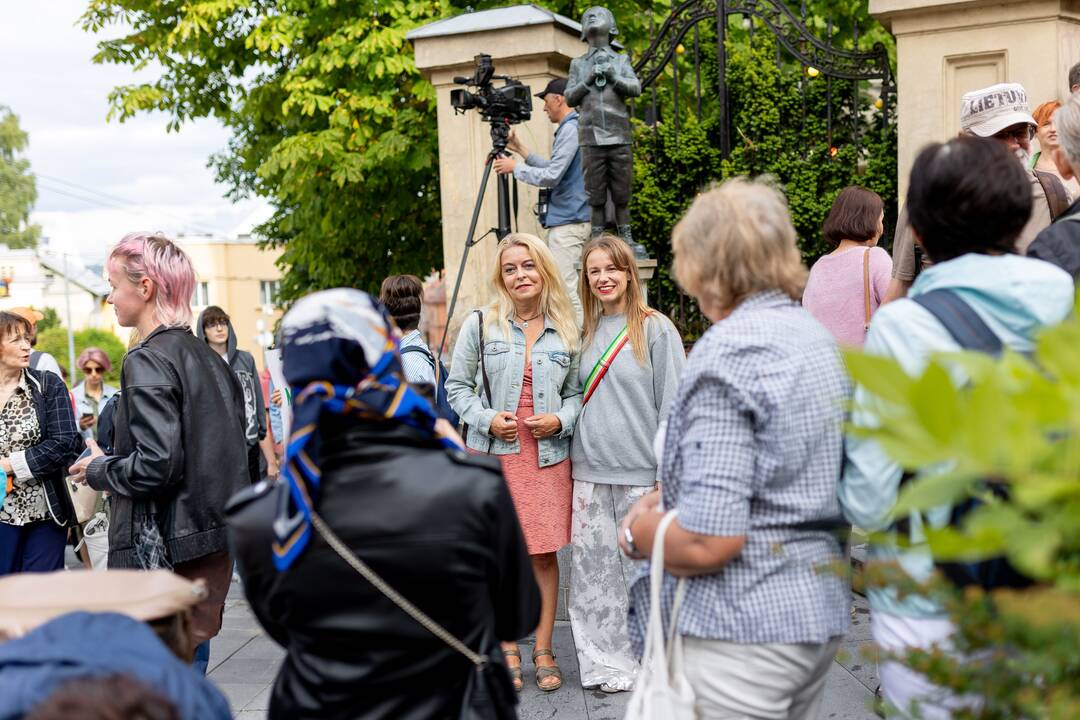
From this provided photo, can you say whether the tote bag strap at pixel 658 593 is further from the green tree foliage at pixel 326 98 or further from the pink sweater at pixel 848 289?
the green tree foliage at pixel 326 98

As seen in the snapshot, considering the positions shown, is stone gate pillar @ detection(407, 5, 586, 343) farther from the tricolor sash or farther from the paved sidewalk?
the tricolor sash

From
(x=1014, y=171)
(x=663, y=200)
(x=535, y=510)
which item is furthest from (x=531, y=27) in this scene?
(x=1014, y=171)

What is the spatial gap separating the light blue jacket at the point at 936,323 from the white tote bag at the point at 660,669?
0.41m

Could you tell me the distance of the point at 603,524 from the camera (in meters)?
4.86

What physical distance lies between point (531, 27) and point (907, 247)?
4.80m

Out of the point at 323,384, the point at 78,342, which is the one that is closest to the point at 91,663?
the point at 323,384

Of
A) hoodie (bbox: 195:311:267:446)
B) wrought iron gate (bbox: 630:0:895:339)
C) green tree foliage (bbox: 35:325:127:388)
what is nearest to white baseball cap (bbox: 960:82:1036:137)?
wrought iron gate (bbox: 630:0:895:339)

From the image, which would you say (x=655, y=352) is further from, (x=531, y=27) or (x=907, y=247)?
(x=531, y=27)

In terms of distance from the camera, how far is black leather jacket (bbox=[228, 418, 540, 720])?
7.19ft

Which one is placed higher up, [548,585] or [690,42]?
[690,42]

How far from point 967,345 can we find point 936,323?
0.07m

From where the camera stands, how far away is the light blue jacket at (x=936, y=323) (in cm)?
222

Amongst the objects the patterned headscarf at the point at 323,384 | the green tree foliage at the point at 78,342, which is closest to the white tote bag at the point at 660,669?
the patterned headscarf at the point at 323,384

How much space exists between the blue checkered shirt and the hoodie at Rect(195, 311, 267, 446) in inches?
208
